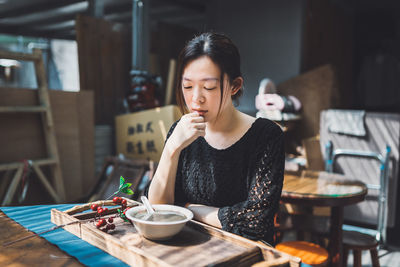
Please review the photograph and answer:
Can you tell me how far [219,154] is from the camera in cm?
147

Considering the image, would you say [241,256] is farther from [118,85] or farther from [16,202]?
[118,85]

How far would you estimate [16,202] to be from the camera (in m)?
3.26

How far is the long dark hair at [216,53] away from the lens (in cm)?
127

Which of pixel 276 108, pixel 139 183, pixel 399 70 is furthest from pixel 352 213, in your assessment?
pixel 399 70

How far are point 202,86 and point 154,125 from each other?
240cm

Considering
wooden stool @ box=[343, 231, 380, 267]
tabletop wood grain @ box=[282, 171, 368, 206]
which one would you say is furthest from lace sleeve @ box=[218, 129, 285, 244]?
wooden stool @ box=[343, 231, 380, 267]

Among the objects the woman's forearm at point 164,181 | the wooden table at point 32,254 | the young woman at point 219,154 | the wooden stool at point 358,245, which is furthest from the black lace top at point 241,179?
the wooden stool at point 358,245

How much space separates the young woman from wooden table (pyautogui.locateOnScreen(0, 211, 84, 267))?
473 mm

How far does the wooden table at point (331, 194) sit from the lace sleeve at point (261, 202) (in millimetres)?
991

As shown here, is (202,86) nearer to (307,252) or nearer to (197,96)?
(197,96)

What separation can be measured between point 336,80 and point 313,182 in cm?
289

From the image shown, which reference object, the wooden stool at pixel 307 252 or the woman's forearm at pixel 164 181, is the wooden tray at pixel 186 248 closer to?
the woman's forearm at pixel 164 181

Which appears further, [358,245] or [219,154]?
[358,245]

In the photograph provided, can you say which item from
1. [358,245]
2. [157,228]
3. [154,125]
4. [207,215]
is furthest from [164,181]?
[154,125]
